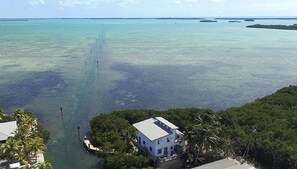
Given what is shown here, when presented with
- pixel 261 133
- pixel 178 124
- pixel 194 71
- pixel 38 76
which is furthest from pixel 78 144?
pixel 194 71

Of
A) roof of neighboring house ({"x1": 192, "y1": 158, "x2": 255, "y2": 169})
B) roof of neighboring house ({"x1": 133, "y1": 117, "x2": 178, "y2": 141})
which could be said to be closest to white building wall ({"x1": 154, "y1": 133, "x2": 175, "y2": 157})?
roof of neighboring house ({"x1": 133, "y1": 117, "x2": 178, "y2": 141})

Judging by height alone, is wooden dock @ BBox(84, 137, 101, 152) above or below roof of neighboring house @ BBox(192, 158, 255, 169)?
below

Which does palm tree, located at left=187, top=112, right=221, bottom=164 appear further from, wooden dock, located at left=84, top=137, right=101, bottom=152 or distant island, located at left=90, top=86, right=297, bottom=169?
wooden dock, located at left=84, top=137, right=101, bottom=152

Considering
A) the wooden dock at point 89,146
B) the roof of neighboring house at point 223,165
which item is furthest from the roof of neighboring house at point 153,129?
the wooden dock at point 89,146

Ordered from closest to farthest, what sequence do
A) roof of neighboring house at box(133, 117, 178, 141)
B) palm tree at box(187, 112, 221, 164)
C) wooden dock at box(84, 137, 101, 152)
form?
palm tree at box(187, 112, 221, 164), roof of neighboring house at box(133, 117, 178, 141), wooden dock at box(84, 137, 101, 152)

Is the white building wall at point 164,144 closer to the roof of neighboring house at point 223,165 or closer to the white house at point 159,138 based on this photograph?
the white house at point 159,138

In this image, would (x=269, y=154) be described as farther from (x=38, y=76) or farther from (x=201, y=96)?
(x=38, y=76)

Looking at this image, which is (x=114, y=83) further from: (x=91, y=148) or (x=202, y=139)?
(x=202, y=139)
